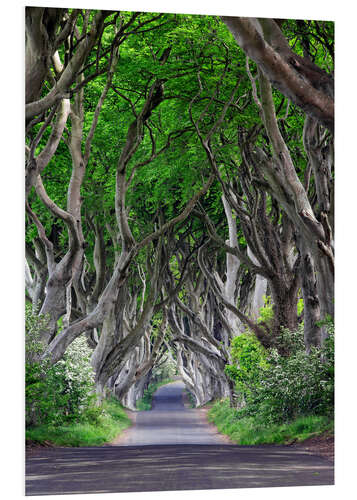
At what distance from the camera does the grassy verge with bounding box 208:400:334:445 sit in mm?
10711

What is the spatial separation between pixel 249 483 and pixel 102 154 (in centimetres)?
→ 879

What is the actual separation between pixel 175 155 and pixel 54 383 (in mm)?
4756

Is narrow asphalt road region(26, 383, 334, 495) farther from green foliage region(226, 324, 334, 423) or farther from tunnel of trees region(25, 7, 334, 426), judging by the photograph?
tunnel of trees region(25, 7, 334, 426)

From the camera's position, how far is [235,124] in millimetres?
13562

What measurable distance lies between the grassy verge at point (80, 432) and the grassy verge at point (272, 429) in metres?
2.01

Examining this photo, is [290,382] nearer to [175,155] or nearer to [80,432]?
[80,432]

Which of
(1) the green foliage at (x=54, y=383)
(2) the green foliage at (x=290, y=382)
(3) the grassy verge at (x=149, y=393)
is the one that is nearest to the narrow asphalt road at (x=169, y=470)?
(1) the green foliage at (x=54, y=383)

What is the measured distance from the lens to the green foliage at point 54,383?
11.1m

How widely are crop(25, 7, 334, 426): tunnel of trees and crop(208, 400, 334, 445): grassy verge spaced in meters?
1.21

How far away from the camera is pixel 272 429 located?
12.2 meters

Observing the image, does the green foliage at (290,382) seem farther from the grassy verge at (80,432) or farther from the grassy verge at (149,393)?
the grassy verge at (149,393)
